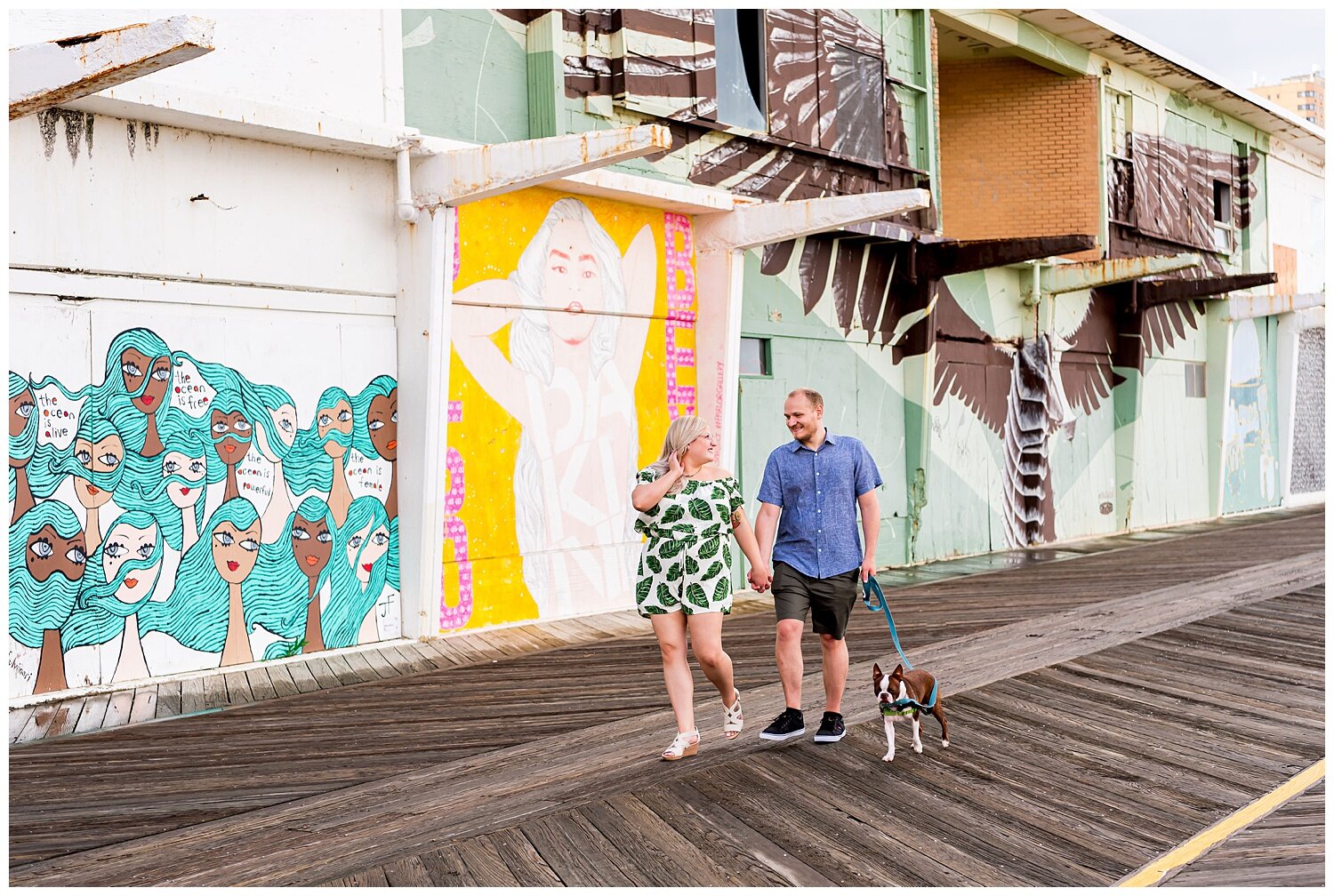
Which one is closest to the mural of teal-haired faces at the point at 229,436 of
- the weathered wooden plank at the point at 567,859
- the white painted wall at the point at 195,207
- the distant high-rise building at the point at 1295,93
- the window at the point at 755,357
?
the white painted wall at the point at 195,207

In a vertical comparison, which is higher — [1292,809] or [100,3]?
[100,3]

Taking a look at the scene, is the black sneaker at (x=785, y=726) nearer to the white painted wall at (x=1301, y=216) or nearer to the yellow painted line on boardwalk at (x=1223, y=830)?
the yellow painted line on boardwalk at (x=1223, y=830)

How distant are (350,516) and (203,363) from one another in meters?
1.58

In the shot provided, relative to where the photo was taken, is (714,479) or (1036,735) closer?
(714,479)

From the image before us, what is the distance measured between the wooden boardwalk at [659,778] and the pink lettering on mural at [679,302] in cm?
334

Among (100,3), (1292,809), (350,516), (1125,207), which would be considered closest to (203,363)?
(350,516)

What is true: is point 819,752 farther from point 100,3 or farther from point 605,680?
point 100,3

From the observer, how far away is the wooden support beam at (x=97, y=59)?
574 centimetres

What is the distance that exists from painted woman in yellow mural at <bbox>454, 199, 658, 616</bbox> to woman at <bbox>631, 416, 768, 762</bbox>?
14.7 ft

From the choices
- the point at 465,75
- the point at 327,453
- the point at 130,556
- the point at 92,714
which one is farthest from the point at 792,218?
the point at 92,714

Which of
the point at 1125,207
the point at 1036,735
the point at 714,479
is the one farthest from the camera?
the point at 1125,207

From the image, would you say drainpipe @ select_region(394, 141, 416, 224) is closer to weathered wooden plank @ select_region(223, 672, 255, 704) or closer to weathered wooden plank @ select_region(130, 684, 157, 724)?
weathered wooden plank @ select_region(223, 672, 255, 704)

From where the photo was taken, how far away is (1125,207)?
19.1 meters

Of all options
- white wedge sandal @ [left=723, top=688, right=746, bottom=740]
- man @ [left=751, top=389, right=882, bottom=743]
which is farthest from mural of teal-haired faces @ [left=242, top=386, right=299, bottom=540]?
white wedge sandal @ [left=723, top=688, right=746, bottom=740]
